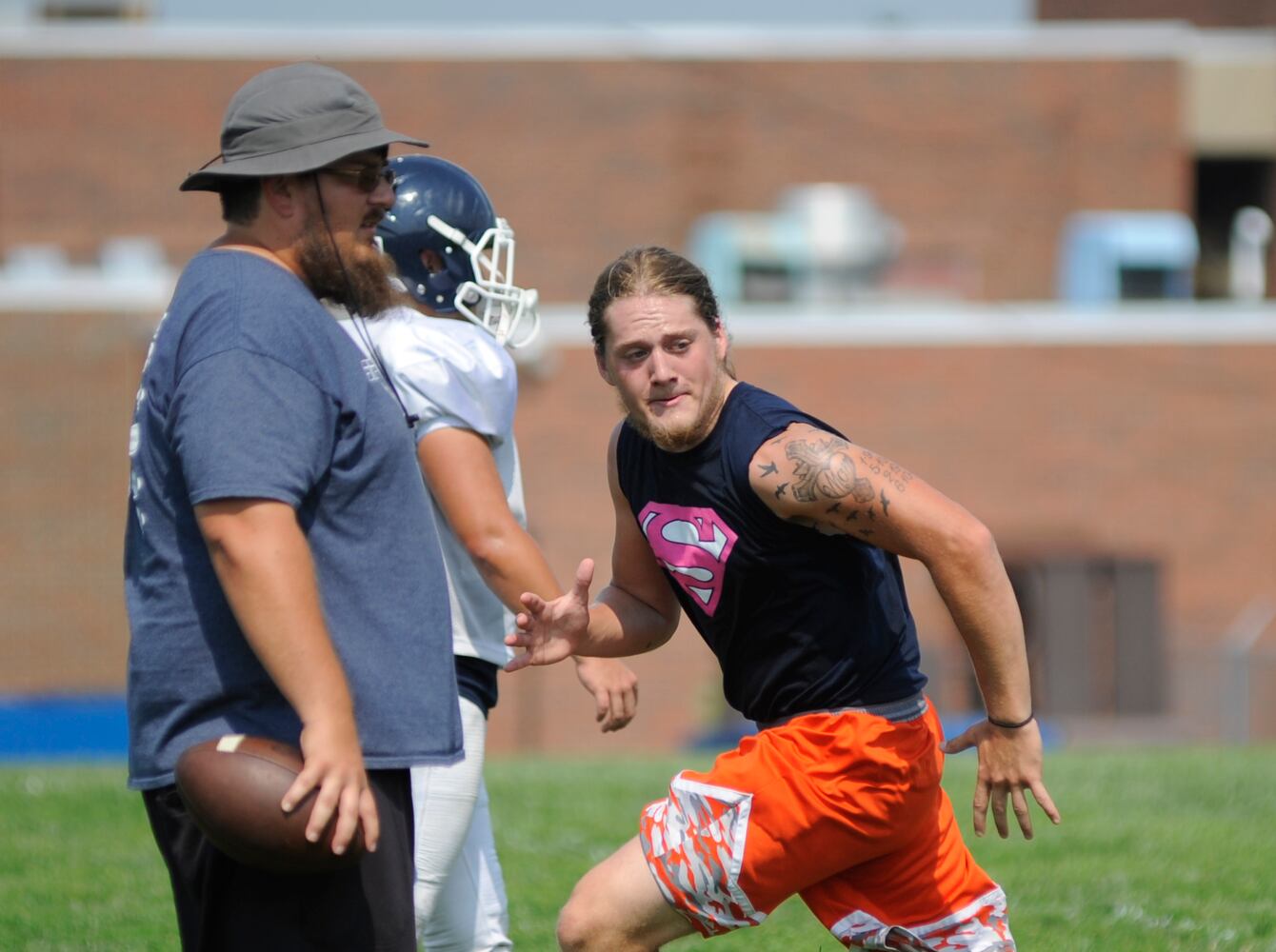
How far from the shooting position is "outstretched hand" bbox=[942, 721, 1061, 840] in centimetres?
375

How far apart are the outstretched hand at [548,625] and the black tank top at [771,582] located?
0.87 ft

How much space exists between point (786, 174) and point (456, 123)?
22.4 feet

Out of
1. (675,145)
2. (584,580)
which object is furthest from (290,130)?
(675,145)

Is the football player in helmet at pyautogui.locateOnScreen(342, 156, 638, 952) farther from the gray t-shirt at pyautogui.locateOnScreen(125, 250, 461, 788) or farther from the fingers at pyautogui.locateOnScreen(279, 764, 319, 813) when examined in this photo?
the fingers at pyautogui.locateOnScreen(279, 764, 319, 813)

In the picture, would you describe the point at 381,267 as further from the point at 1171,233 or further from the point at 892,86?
the point at 892,86

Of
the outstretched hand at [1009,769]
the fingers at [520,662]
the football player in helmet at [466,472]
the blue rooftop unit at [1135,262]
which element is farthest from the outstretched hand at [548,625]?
the blue rooftop unit at [1135,262]

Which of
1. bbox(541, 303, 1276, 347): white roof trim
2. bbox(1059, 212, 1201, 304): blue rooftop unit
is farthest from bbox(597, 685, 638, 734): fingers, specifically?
bbox(1059, 212, 1201, 304): blue rooftop unit

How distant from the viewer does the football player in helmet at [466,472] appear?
418 centimetres

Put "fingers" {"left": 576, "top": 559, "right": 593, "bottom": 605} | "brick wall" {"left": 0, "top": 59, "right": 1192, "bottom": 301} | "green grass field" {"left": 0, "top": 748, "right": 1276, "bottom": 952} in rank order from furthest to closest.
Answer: "brick wall" {"left": 0, "top": 59, "right": 1192, "bottom": 301}, "green grass field" {"left": 0, "top": 748, "right": 1276, "bottom": 952}, "fingers" {"left": 576, "top": 559, "right": 593, "bottom": 605}

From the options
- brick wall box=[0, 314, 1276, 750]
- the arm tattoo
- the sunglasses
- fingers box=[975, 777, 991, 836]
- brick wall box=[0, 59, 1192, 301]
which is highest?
brick wall box=[0, 59, 1192, 301]

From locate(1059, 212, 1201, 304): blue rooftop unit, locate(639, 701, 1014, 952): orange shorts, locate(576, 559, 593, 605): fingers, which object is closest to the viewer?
locate(576, 559, 593, 605): fingers

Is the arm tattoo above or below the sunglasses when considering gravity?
below

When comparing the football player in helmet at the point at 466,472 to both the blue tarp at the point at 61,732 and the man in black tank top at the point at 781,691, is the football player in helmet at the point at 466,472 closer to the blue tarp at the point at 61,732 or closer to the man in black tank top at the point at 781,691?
the man in black tank top at the point at 781,691

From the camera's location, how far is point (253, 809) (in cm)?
291
